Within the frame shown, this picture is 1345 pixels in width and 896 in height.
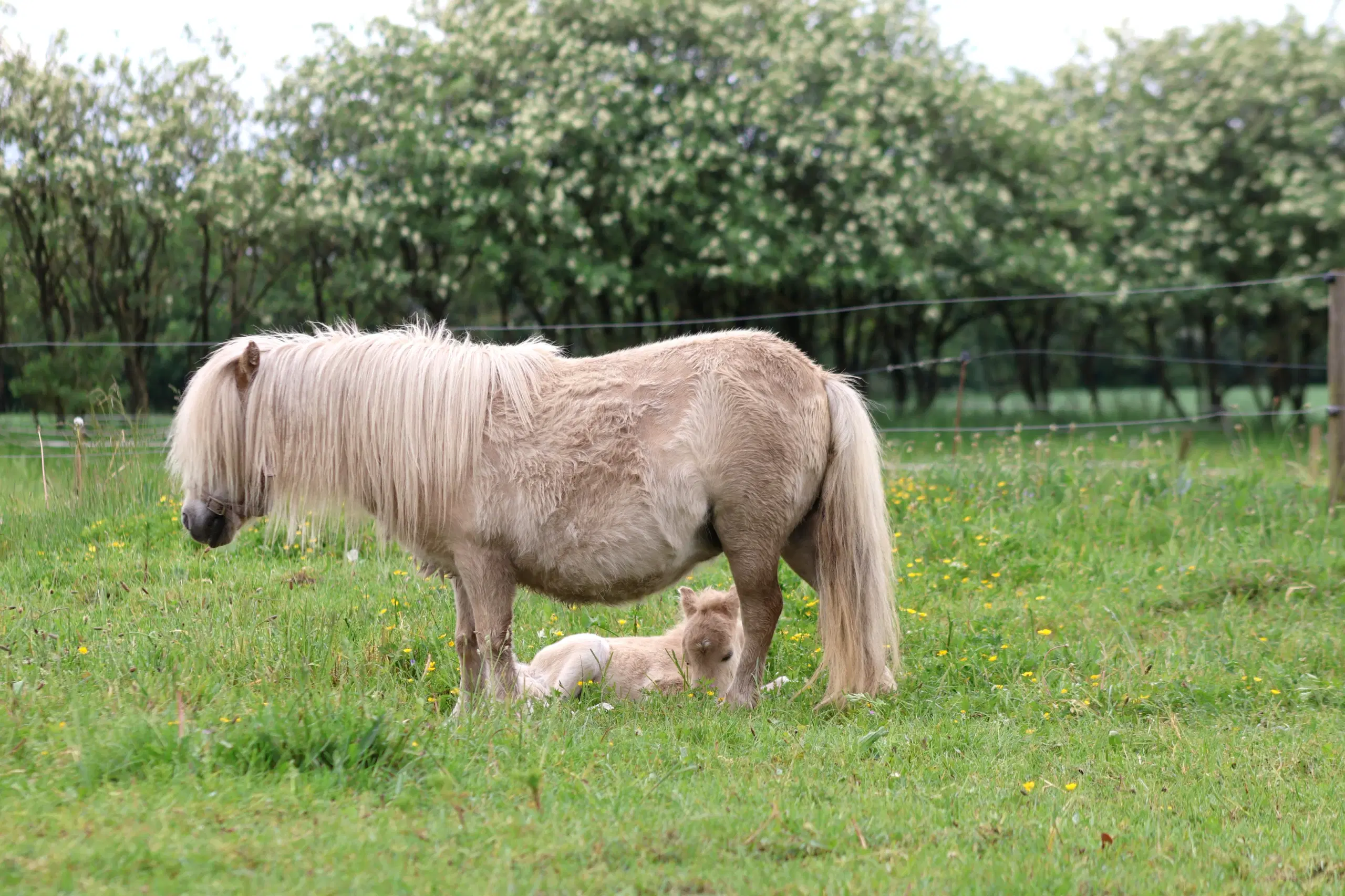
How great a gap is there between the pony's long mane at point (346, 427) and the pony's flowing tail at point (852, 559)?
56.3 inches

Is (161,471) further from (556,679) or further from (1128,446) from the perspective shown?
(1128,446)

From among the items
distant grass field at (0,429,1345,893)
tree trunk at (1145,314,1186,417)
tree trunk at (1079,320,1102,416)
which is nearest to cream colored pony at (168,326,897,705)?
distant grass field at (0,429,1345,893)

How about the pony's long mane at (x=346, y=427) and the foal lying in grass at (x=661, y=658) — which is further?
the foal lying in grass at (x=661, y=658)

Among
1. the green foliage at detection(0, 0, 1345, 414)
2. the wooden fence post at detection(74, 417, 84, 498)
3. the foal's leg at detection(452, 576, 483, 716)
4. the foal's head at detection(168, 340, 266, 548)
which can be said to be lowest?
the foal's leg at detection(452, 576, 483, 716)

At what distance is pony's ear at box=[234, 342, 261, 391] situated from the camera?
194 inches

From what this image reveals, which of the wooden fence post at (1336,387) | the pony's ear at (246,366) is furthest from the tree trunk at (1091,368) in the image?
the pony's ear at (246,366)

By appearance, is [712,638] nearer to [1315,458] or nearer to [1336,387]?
[1336,387]

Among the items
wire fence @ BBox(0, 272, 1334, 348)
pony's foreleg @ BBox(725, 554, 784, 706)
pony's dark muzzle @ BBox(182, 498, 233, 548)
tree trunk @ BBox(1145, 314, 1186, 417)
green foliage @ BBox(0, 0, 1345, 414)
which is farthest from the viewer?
tree trunk @ BBox(1145, 314, 1186, 417)

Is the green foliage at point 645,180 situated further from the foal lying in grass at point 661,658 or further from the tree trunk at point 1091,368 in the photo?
the foal lying in grass at point 661,658

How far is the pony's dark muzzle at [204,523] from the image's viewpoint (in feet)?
16.4

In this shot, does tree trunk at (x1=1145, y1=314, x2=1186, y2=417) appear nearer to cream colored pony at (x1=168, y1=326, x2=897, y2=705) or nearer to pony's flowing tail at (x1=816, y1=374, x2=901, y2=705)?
pony's flowing tail at (x1=816, y1=374, x2=901, y2=705)

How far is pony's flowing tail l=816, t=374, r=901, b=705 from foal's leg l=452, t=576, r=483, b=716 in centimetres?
155

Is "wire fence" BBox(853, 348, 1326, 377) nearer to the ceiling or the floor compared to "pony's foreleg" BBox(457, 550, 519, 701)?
nearer to the ceiling

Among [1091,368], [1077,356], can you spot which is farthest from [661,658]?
[1091,368]
